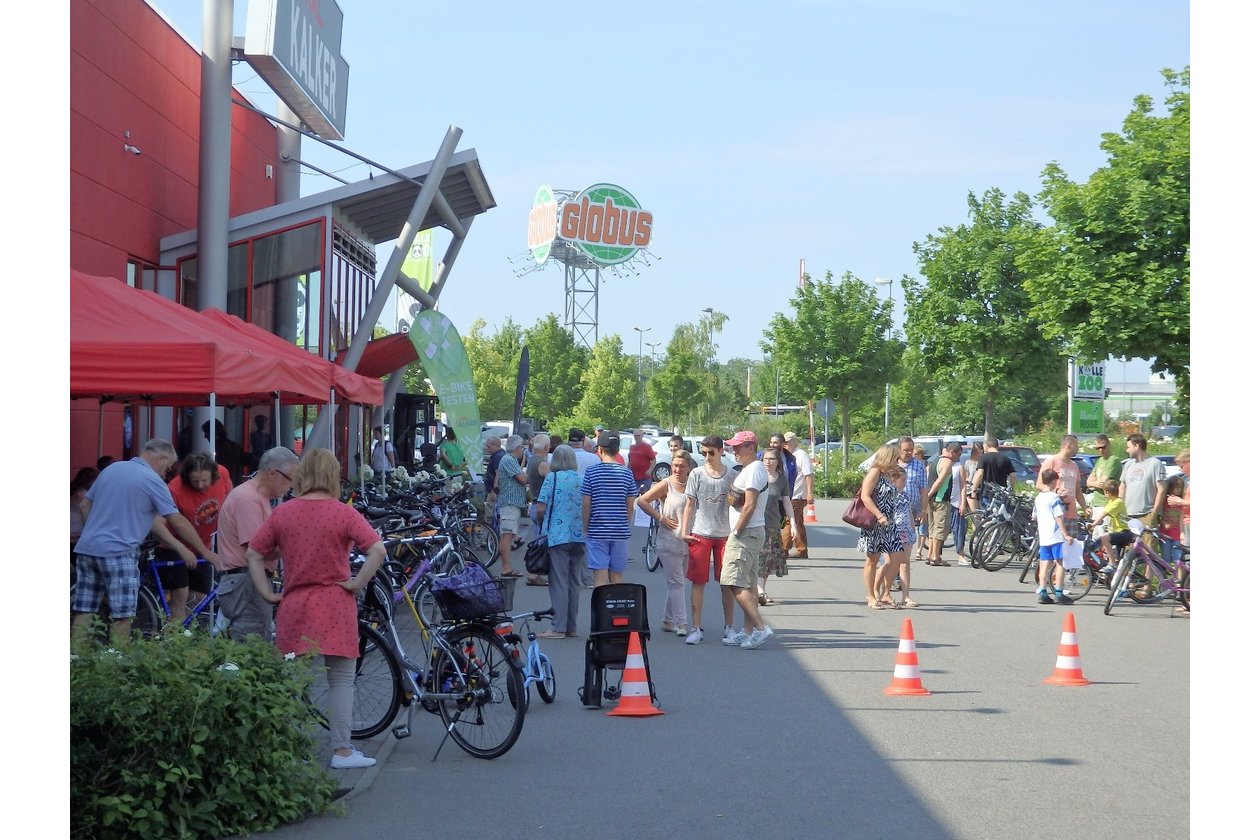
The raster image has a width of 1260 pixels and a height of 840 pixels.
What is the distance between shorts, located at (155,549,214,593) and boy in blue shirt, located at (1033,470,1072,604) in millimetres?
9284

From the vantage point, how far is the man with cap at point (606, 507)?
40.7 feet

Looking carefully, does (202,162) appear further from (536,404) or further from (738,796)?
(536,404)

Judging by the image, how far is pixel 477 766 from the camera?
7.55 m

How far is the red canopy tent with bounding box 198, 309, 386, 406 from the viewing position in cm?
1330

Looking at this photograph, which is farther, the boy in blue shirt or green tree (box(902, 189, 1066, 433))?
green tree (box(902, 189, 1066, 433))

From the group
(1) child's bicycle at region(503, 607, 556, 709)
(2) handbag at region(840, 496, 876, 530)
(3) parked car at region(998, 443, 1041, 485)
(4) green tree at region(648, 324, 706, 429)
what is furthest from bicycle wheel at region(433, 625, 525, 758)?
(4) green tree at region(648, 324, 706, 429)

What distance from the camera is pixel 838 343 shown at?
4456 cm

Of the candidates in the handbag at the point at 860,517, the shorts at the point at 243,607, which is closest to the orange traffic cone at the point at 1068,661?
the handbag at the point at 860,517

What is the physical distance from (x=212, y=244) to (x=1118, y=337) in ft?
44.3

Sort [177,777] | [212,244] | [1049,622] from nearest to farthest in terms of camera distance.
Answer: [177,777], [1049,622], [212,244]

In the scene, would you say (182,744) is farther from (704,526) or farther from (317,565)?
(704,526)

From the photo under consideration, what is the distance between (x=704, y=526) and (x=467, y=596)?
4.78 metres

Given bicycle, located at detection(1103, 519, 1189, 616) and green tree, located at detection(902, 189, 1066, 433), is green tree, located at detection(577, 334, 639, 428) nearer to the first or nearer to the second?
green tree, located at detection(902, 189, 1066, 433)
